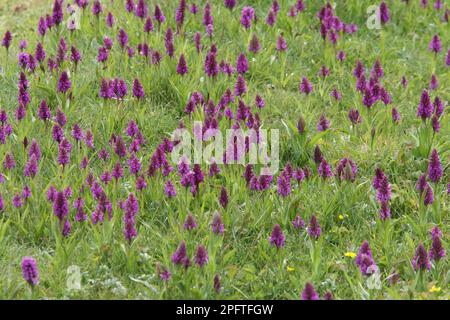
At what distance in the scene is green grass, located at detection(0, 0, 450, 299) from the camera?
17.5 feet

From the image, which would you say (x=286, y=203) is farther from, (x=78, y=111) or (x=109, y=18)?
(x=109, y=18)

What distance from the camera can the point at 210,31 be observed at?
28.9 feet

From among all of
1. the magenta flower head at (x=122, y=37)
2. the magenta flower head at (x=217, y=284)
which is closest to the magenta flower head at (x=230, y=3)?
the magenta flower head at (x=122, y=37)

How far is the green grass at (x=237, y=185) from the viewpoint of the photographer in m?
5.32

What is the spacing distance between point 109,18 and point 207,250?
14.5ft

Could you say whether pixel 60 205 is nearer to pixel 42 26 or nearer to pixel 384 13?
pixel 42 26

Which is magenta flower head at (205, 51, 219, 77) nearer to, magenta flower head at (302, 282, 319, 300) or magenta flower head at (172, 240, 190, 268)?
magenta flower head at (172, 240, 190, 268)

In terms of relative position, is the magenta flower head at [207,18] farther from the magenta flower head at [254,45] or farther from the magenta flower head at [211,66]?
the magenta flower head at [211,66]

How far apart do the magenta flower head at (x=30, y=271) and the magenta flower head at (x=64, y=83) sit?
2.80 meters

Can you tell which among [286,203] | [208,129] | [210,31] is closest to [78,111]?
[208,129]

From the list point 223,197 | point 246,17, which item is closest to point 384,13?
point 246,17

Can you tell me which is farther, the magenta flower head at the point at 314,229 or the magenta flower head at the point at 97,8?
the magenta flower head at the point at 97,8

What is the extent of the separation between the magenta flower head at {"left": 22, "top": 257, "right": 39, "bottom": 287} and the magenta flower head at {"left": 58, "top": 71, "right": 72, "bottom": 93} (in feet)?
9.18

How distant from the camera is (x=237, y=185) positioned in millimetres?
6191
